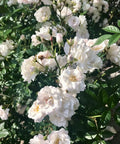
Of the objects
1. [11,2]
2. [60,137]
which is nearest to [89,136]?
[60,137]

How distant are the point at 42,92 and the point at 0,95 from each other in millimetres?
762

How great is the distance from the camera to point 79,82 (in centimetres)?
86

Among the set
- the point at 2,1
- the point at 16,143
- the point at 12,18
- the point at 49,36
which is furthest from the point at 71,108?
the point at 2,1

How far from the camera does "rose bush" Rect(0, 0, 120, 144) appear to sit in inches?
34.6

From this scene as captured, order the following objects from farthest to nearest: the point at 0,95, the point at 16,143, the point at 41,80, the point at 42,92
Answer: the point at 16,143, the point at 0,95, the point at 41,80, the point at 42,92

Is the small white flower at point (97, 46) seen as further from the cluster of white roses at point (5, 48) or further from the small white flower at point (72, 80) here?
the cluster of white roses at point (5, 48)

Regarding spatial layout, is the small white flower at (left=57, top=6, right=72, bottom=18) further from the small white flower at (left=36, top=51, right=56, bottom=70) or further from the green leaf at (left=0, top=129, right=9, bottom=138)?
the green leaf at (left=0, top=129, right=9, bottom=138)

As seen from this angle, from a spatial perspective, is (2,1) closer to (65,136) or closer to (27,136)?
(27,136)

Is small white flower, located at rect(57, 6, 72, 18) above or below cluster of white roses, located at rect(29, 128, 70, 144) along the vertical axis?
above

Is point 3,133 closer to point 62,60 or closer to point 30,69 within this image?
point 30,69

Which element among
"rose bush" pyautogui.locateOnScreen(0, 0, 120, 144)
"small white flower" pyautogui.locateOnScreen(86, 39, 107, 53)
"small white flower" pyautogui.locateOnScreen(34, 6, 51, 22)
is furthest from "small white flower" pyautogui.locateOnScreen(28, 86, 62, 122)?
"small white flower" pyautogui.locateOnScreen(34, 6, 51, 22)

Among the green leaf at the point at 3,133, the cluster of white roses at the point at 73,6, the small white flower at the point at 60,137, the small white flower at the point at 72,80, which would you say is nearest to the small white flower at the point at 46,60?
the small white flower at the point at 72,80

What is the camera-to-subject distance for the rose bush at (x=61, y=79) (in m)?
0.88

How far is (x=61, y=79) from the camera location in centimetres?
87
